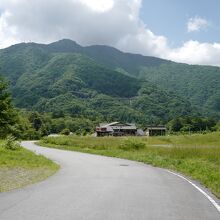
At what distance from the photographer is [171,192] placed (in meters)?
13.1

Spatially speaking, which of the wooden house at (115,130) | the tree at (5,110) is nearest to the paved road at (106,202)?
the tree at (5,110)

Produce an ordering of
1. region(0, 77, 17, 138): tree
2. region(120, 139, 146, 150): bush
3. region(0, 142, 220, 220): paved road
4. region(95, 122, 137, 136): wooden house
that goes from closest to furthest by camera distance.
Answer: region(0, 142, 220, 220): paved road, region(120, 139, 146, 150): bush, region(0, 77, 17, 138): tree, region(95, 122, 137, 136): wooden house

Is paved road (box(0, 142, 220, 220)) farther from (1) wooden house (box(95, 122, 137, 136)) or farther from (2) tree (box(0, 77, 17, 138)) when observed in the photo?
(1) wooden house (box(95, 122, 137, 136))

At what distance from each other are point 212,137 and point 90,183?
62.1 m

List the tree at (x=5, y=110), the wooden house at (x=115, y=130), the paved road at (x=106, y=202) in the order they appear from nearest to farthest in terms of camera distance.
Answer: the paved road at (x=106, y=202) → the tree at (x=5, y=110) → the wooden house at (x=115, y=130)

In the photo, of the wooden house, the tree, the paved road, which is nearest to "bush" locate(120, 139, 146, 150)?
the tree

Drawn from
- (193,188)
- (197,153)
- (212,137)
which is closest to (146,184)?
(193,188)

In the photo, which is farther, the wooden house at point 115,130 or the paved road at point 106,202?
the wooden house at point 115,130

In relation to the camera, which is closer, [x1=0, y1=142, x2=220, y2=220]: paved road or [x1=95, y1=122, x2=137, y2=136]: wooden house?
[x1=0, y1=142, x2=220, y2=220]: paved road

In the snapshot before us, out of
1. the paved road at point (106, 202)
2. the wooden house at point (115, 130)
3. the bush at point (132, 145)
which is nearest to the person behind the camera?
the paved road at point (106, 202)

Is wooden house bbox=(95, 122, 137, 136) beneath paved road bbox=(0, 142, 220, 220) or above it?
beneath

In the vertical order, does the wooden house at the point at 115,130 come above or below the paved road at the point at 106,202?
below

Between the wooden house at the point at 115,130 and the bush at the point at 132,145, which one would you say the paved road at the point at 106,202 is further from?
the wooden house at the point at 115,130

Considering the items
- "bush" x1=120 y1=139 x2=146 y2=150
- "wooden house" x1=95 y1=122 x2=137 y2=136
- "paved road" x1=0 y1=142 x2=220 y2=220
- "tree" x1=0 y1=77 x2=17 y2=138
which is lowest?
"wooden house" x1=95 y1=122 x2=137 y2=136
